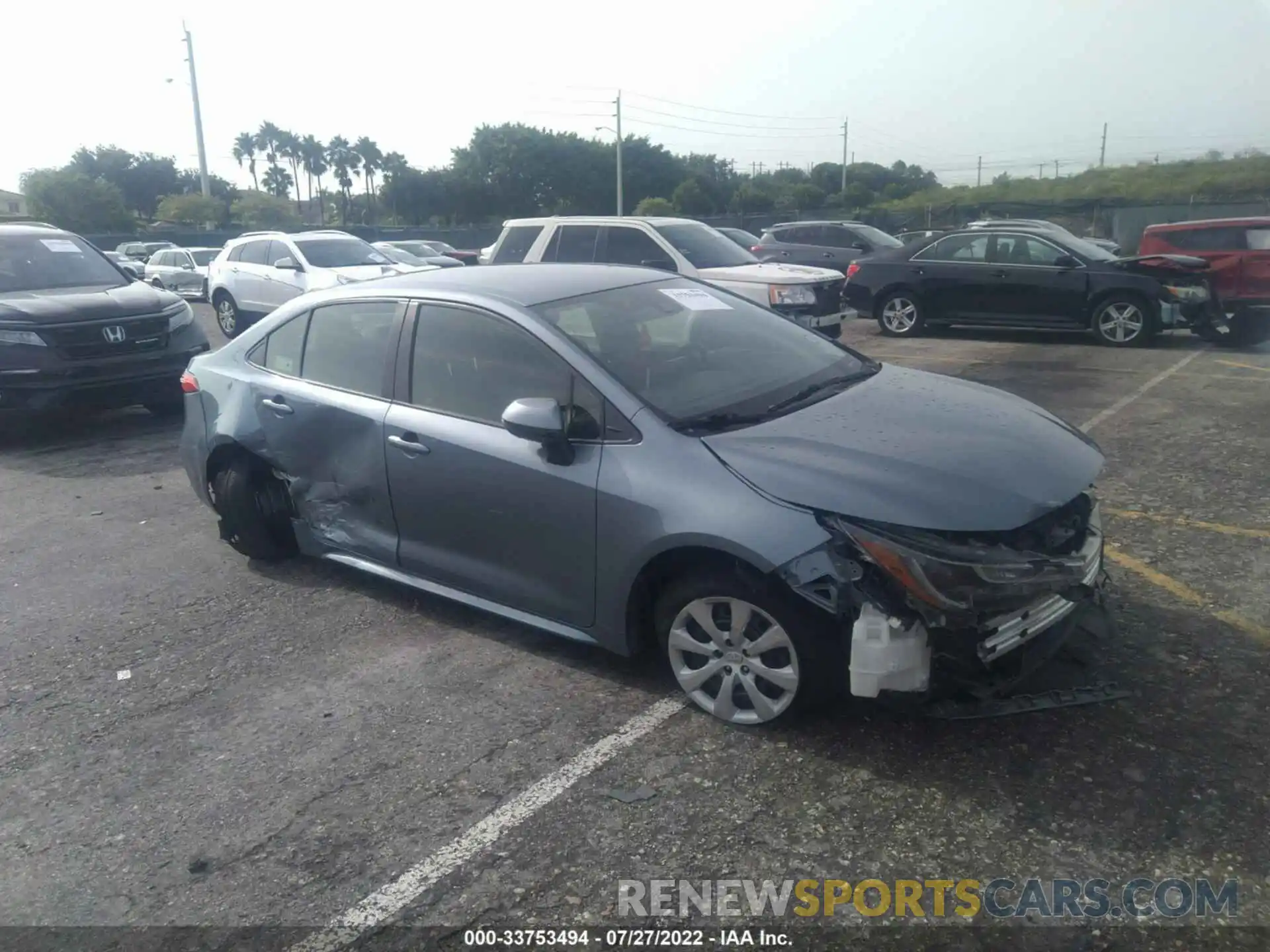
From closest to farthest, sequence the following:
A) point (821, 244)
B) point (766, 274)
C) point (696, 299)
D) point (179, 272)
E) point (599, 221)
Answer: point (696, 299), point (766, 274), point (599, 221), point (821, 244), point (179, 272)

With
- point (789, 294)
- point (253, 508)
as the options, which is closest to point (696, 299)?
point (253, 508)

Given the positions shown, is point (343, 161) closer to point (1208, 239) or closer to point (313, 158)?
point (313, 158)

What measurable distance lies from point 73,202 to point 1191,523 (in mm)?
56753

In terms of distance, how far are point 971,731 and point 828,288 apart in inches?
368

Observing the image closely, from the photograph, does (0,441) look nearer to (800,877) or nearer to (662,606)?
(662,606)

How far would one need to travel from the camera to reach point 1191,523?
18.8ft

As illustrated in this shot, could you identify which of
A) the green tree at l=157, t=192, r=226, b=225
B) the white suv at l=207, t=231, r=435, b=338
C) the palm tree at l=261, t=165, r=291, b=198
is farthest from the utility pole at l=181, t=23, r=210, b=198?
the palm tree at l=261, t=165, r=291, b=198

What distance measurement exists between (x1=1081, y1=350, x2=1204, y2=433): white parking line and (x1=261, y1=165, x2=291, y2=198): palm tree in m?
96.0

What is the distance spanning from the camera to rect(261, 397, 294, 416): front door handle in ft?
16.9

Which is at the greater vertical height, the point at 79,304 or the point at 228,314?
the point at 79,304

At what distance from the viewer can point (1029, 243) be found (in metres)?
13.5

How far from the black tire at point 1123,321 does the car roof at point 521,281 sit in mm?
9555

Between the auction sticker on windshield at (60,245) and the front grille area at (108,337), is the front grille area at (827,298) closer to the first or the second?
the front grille area at (108,337)

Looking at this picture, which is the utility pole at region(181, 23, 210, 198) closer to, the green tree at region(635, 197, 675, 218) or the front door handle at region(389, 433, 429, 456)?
the green tree at region(635, 197, 675, 218)
